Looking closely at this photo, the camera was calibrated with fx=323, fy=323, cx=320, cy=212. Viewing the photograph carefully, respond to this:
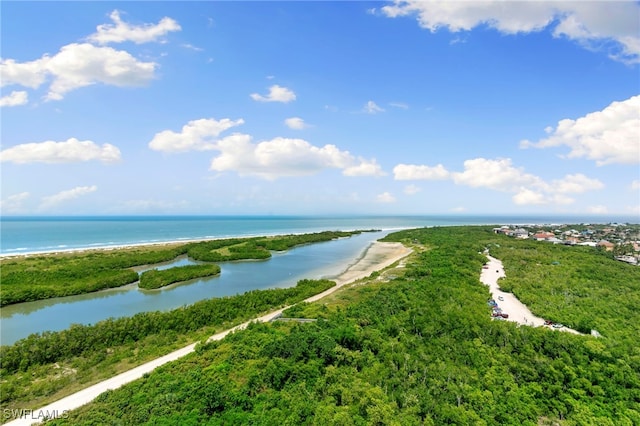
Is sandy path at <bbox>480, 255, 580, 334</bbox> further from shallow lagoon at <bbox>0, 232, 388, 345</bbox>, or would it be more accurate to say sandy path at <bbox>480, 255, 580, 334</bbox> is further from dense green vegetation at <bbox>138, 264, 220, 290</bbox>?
dense green vegetation at <bbox>138, 264, 220, 290</bbox>

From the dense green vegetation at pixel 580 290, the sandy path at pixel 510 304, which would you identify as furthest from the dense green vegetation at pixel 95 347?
the dense green vegetation at pixel 580 290

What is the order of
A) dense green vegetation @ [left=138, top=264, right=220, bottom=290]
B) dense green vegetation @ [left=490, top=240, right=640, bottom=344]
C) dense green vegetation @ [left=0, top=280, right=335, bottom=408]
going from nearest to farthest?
1. dense green vegetation @ [left=0, top=280, right=335, bottom=408]
2. dense green vegetation @ [left=490, top=240, right=640, bottom=344]
3. dense green vegetation @ [left=138, top=264, right=220, bottom=290]

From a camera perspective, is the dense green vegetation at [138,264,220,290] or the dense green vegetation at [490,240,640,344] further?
the dense green vegetation at [138,264,220,290]

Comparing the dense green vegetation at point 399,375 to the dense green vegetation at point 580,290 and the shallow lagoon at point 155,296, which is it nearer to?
the dense green vegetation at point 580,290

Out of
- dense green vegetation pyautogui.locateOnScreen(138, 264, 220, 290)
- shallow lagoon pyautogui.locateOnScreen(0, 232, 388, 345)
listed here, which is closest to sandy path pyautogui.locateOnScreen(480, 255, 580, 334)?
shallow lagoon pyautogui.locateOnScreen(0, 232, 388, 345)

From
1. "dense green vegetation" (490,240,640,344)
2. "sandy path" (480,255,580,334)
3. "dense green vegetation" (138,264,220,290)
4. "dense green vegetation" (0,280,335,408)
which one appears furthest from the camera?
"dense green vegetation" (138,264,220,290)

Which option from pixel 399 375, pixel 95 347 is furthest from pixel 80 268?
pixel 399 375

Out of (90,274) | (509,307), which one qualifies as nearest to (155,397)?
(509,307)
